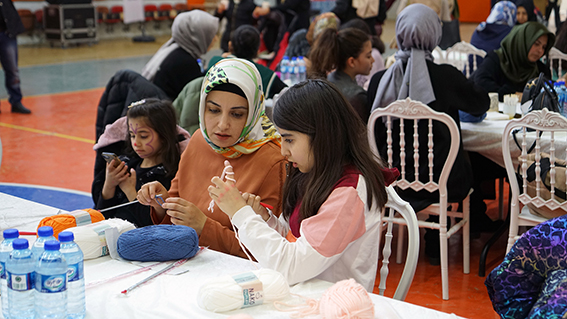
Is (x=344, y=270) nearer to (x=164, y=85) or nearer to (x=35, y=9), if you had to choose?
(x=164, y=85)

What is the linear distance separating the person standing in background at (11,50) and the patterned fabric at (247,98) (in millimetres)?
6151

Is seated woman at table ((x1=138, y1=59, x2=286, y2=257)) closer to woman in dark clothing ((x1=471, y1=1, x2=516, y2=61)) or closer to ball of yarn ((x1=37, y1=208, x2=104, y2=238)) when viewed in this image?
ball of yarn ((x1=37, y1=208, x2=104, y2=238))

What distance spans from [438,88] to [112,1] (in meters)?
13.9

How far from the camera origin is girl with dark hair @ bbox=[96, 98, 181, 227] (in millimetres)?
2801

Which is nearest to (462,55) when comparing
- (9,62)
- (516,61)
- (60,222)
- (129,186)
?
(516,61)

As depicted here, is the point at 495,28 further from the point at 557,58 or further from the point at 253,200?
the point at 253,200

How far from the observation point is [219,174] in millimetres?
2295

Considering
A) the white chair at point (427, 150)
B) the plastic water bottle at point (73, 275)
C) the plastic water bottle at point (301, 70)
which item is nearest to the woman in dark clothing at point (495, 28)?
the plastic water bottle at point (301, 70)

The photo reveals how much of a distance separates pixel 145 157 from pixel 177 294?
1.43 metres

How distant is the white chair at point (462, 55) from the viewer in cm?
548

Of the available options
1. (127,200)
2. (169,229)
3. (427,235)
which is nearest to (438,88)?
(427,235)

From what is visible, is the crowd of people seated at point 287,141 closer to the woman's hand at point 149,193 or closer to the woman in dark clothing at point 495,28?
the woman's hand at point 149,193

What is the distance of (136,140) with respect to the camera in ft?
9.31

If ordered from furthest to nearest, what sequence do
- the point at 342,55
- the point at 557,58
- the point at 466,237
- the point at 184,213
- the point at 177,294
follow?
the point at 557,58 → the point at 342,55 → the point at 466,237 → the point at 184,213 → the point at 177,294
